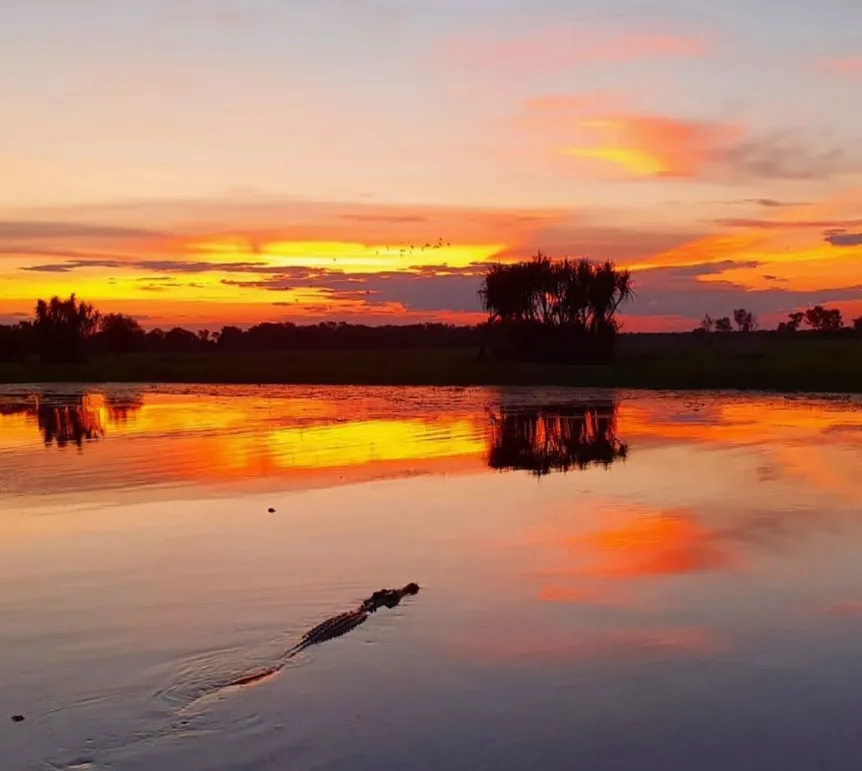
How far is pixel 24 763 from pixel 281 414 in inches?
1065

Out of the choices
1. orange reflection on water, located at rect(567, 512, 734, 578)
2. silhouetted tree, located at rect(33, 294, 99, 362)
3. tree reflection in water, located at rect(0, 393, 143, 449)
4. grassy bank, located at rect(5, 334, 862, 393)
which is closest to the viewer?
orange reflection on water, located at rect(567, 512, 734, 578)

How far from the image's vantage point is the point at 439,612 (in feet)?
29.1

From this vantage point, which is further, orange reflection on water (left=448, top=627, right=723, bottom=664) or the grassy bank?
the grassy bank

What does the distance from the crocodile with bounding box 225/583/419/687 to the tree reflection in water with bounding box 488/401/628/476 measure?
27.9 feet

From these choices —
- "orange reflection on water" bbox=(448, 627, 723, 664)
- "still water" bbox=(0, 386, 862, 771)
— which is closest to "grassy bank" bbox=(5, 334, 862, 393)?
"still water" bbox=(0, 386, 862, 771)

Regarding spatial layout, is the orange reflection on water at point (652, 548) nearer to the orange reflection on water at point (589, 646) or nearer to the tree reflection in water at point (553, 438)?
the orange reflection on water at point (589, 646)

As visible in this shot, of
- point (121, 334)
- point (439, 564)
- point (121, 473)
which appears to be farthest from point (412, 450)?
point (121, 334)

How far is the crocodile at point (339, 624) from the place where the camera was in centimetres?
735

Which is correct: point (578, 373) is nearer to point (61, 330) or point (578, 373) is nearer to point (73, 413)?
point (73, 413)

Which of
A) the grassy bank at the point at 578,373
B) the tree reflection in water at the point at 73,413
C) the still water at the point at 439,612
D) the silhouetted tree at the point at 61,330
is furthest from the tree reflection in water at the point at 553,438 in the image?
the silhouetted tree at the point at 61,330

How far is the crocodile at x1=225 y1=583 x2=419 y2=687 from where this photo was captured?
7349mm

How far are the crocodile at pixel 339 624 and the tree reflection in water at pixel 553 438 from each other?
27.9ft

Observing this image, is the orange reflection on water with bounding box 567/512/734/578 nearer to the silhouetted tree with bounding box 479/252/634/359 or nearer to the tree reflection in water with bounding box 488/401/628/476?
the tree reflection in water with bounding box 488/401/628/476

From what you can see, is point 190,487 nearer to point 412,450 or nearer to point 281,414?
point 412,450
